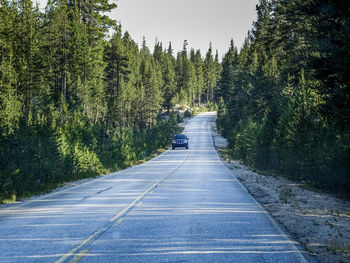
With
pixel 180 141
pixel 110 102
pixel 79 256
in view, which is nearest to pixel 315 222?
pixel 79 256

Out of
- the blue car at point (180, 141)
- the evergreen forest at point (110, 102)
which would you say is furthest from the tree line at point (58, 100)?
the blue car at point (180, 141)

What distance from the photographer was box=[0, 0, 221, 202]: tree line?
55.0 ft

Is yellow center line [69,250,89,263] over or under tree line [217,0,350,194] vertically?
under

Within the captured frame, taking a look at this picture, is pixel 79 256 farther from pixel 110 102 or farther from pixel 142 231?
pixel 110 102

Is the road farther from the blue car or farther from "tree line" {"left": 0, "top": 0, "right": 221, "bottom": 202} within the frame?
the blue car

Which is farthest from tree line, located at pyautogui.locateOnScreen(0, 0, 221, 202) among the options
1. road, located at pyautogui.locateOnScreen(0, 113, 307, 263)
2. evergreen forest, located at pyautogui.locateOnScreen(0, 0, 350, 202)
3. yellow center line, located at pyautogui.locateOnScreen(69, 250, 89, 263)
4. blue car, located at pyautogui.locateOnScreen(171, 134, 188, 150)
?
yellow center line, located at pyautogui.locateOnScreen(69, 250, 89, 263)

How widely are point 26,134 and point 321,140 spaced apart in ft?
48.8

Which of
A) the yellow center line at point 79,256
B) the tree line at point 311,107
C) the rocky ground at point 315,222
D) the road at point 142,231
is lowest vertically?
the rocky ground at point 315,222

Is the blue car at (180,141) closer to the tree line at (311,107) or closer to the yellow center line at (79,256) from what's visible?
the tree line at (311,107)

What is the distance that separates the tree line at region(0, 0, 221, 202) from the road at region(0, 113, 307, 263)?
5123mm

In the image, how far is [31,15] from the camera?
29875 millimetres

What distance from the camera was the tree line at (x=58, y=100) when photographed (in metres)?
16.8

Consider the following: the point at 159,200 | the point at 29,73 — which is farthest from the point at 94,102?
the point at 159,200

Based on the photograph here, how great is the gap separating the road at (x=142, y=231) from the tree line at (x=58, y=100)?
512 cm
